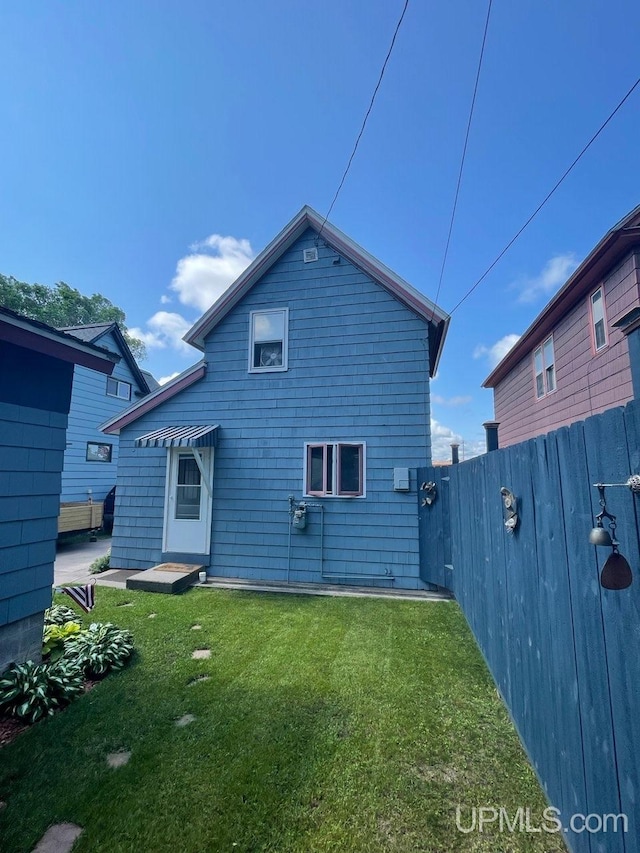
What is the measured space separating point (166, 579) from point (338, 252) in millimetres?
6632

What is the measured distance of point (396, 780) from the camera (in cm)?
214

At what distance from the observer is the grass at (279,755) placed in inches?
71.9

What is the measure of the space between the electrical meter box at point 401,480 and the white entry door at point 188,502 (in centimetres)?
344

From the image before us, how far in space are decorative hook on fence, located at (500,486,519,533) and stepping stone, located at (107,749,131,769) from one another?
2952 millimetres

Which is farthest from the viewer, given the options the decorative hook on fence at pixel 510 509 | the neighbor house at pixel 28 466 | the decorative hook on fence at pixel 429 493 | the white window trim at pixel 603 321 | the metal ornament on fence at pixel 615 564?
the white window trim at pixel 603 321

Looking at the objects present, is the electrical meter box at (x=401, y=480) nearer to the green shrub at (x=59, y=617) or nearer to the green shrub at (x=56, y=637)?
the green shrub at (x=56, y=637)

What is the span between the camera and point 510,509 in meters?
2.36

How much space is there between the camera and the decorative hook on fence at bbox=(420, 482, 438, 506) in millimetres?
5676

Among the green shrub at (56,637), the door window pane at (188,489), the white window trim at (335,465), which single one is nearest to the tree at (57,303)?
the door window pane at (188,489)

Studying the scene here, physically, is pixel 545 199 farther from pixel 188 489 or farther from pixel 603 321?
pixel 188 489

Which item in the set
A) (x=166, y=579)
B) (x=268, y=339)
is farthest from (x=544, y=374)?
(x=166, y=579)

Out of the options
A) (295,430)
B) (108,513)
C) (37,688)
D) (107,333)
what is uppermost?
(107,333)

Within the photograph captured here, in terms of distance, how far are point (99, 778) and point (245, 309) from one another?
668 centimetres

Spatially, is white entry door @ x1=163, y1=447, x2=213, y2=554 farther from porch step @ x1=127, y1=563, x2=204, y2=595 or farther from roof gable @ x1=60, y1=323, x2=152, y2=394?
roof gable @ x1=60, y1=323, x2=152, y2=394
